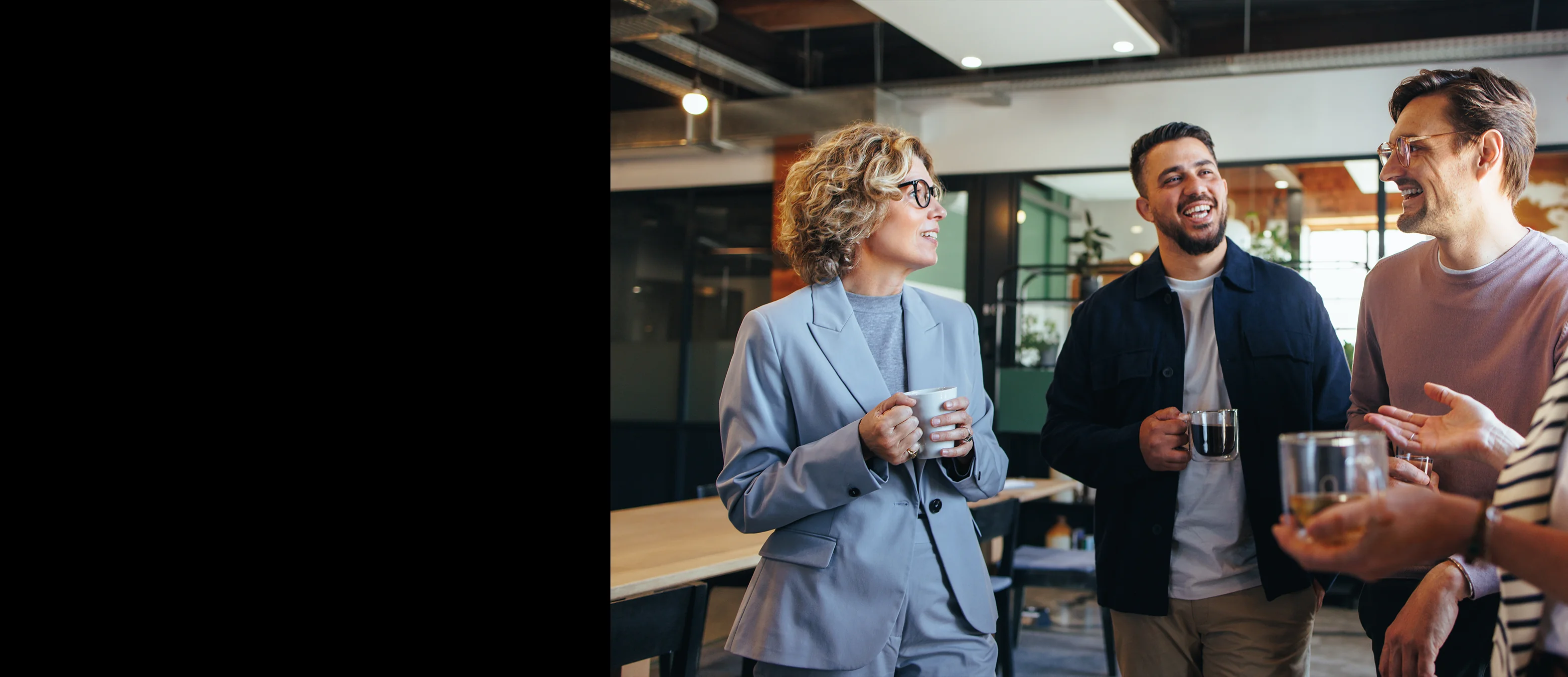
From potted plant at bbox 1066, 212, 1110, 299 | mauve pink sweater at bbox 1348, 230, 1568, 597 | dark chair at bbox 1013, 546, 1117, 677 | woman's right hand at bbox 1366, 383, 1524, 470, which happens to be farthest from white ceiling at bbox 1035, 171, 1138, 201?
woman's right hand at bbox 1366, 383, 1524, 470

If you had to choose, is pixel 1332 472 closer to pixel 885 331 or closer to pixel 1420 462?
pixel 1420 462

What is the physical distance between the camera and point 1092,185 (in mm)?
6895

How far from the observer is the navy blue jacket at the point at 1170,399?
6.72ft

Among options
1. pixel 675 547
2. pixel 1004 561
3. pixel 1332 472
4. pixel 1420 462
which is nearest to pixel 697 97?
pixel 1004 561

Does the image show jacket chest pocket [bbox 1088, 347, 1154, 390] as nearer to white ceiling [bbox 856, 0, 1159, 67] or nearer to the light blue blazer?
the light blue blazer

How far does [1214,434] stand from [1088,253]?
5.07 m

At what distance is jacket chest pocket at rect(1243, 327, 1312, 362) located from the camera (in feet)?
6.82

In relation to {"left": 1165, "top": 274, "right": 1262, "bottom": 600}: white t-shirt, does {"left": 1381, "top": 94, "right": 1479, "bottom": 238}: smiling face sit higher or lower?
higher

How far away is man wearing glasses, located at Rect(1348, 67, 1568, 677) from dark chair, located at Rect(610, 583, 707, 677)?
52.0 inches

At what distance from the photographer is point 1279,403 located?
2072mm

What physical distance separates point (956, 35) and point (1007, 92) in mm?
1723

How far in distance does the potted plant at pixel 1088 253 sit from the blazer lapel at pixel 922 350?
442 centimetres
